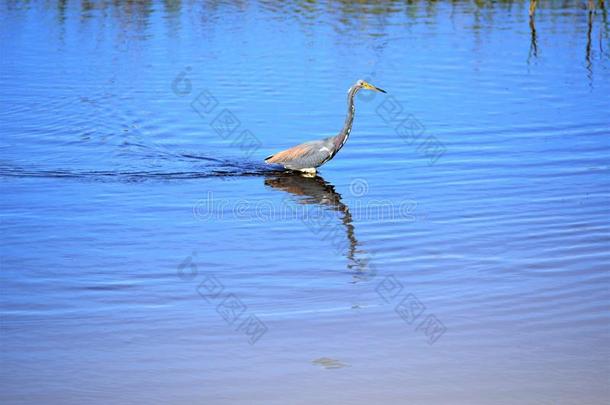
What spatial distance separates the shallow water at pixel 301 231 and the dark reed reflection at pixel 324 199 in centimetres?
4

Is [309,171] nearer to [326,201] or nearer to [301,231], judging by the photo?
[326,201]

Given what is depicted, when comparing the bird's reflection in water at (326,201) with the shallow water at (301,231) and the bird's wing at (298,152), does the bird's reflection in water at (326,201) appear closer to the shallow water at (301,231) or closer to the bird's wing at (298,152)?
the shallow water at (301,231)

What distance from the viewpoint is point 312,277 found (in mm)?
9266

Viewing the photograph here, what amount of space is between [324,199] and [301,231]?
5.54ft

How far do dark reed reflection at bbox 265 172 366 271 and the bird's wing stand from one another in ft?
0.76

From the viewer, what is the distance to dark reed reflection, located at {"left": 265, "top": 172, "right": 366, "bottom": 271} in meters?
10.3

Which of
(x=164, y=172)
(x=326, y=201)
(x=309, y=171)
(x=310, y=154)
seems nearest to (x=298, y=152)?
(x=310, y=154)

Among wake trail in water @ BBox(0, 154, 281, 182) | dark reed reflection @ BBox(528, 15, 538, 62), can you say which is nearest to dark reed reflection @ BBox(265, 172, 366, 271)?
Answer: wake trail in water @ BBox(0, 154, 281, 182)

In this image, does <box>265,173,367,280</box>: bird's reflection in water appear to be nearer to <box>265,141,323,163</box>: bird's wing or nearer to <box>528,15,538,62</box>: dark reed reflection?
<box>265,141,323,163</box>: bird's wing

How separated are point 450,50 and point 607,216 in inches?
562

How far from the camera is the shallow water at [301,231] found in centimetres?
710

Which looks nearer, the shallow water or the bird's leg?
the shallow water

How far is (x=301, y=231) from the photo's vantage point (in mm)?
11016

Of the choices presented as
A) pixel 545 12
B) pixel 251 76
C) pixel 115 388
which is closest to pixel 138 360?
pixel 115 388
